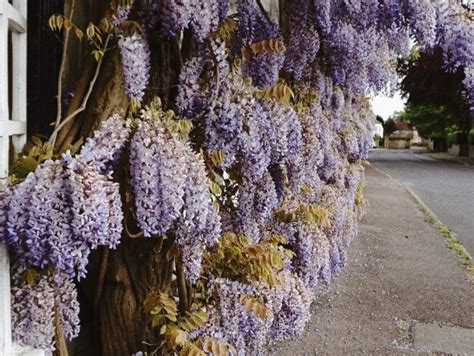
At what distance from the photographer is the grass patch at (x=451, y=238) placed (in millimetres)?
7363

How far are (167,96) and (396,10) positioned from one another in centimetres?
138

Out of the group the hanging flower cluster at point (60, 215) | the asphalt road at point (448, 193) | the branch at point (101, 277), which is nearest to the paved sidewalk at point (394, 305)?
the asphalt road at point (448, 193)

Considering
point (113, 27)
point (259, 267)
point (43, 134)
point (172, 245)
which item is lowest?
point (259, 267)

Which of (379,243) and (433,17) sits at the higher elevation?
(433,17)

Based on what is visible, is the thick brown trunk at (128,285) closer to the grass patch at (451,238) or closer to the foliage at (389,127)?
the grass patch at (451,238)

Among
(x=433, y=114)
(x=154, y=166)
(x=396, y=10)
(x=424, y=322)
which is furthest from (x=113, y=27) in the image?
(x=433, y=114)

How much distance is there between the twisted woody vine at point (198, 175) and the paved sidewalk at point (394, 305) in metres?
0.90

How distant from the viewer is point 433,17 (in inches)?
117

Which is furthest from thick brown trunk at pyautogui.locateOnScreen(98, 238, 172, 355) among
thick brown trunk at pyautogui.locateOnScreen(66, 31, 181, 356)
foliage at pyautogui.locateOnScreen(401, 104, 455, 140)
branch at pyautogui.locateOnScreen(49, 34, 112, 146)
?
foliage at pyautogui.locateOnScreen(401, 104, 455, 140)

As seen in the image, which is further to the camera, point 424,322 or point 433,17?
point 424,322

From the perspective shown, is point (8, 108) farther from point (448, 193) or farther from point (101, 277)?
point (448, 193)

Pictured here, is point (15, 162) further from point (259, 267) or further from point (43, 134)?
point (259, 267)

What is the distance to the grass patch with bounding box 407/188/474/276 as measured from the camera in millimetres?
7363

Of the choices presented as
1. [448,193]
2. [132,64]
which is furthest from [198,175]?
[448,193]
